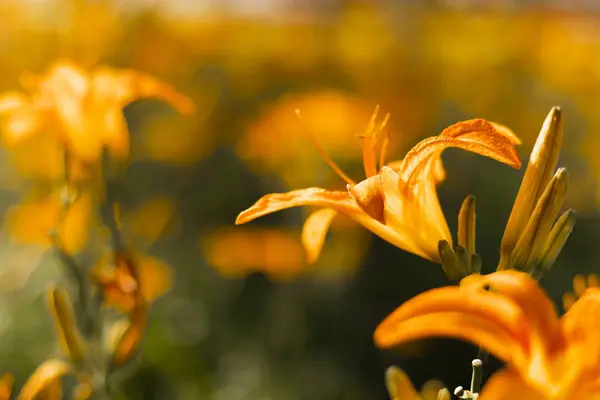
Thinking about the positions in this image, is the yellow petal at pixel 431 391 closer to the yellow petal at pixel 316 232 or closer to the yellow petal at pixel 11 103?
the yellow petal at pixel 316 232

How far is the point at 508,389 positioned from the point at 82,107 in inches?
29.5

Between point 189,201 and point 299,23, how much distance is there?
128cm

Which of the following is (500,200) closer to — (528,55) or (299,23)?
(528,55)

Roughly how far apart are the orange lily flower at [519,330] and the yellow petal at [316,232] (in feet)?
0.61

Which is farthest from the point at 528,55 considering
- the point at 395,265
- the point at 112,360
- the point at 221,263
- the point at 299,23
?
the point at 112,360

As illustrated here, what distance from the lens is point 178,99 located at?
1011mm

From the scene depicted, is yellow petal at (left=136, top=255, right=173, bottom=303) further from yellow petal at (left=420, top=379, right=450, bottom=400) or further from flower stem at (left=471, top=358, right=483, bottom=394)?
flower stem at (left=471, top=358, right=483, bottom=394)

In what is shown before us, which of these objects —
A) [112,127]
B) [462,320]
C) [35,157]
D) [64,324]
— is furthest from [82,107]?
[35,157]

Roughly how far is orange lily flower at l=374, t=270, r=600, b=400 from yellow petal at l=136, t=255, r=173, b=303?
139cm

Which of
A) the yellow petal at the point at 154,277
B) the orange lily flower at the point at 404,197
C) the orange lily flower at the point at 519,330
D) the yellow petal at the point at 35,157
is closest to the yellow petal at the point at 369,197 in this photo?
the orange lily flower at the point at 404,197

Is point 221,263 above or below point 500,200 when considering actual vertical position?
below

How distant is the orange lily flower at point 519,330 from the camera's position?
42 cm

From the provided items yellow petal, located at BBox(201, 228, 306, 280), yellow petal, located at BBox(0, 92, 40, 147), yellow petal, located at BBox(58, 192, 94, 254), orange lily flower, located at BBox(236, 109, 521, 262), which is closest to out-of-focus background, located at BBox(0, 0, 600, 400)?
yellow petal, located at BBox(201, 228, 306, 280)

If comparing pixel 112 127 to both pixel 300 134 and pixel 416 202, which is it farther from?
pixel 300 134
